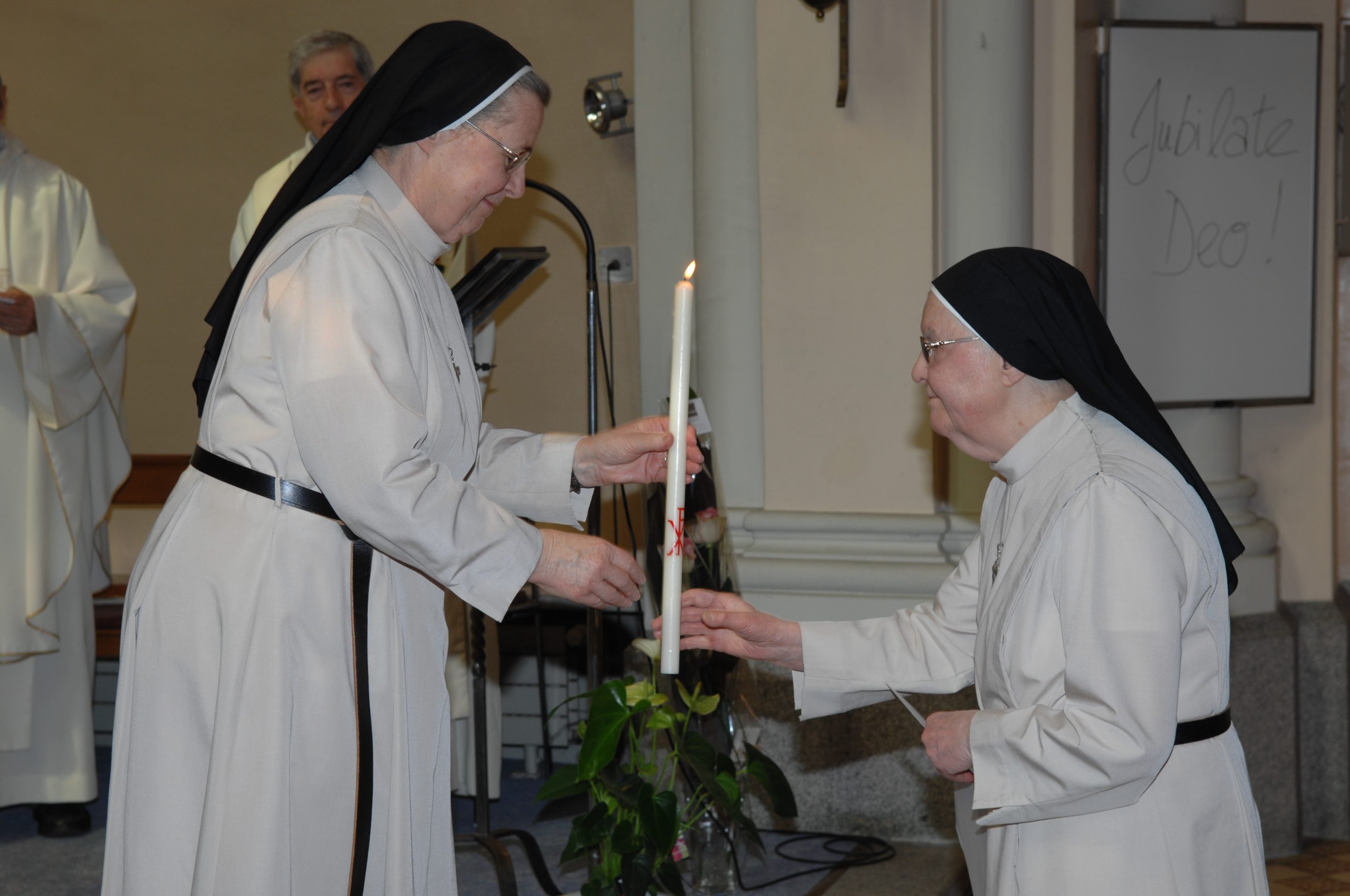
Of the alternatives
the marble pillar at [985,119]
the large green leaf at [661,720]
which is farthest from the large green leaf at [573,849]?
the marble pillar at [985,119]

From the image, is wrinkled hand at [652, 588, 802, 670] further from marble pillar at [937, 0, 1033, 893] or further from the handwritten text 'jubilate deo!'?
the handwritten text 'jubilate deo!'

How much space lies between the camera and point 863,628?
2.39 meters

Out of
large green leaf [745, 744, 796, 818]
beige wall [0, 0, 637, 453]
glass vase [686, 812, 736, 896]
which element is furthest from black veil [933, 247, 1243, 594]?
beige wall [0, 0, 637, 453]

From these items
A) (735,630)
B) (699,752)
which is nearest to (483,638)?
(699,752)

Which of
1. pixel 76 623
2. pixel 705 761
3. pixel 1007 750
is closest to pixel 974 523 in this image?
pixel 705 761

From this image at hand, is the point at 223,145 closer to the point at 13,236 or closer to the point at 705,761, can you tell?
the point at 13,236

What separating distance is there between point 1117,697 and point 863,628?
66 cm

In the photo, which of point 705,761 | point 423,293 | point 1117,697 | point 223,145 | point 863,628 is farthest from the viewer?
point 223,145

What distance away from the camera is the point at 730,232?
165 inches

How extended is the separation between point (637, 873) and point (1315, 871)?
7.94 ft

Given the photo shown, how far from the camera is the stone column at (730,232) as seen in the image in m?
4.15

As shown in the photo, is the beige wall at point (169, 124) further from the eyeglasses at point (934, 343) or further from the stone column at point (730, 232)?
the eyeglasses at point (934, 343)

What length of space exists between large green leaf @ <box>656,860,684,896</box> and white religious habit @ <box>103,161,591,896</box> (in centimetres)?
111

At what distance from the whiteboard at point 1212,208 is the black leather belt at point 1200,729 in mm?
2638
